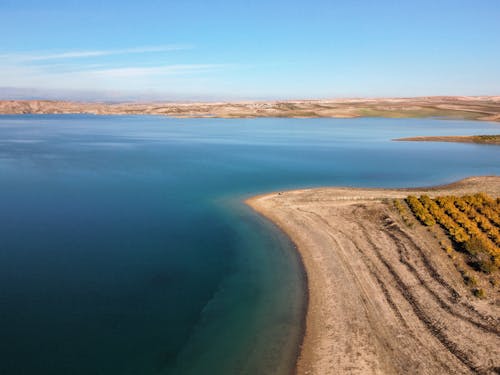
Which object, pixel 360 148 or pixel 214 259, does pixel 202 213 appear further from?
pixel 360 148

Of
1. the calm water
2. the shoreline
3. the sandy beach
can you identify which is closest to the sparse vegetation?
the sandy beach

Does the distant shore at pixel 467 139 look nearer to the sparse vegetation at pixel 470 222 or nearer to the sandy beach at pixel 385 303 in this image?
the sparse vegetation at pixel 470 222

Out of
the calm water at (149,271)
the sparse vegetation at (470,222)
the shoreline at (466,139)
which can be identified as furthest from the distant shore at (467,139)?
the sparse vegetation at (470,222)

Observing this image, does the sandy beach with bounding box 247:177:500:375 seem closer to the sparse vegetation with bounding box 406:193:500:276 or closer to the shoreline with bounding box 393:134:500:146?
the sparse vegetation with bounding box 406:193:500:276

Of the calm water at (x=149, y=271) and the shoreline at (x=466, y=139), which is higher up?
the shoreline at (x=466, y=139)

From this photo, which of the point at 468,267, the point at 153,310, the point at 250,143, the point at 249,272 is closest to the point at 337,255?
the point at 249,272

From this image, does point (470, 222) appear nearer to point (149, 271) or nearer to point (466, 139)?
point (149, 271)

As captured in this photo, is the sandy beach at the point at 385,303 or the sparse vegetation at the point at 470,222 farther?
the sparse vegetation at the point at 470,222
